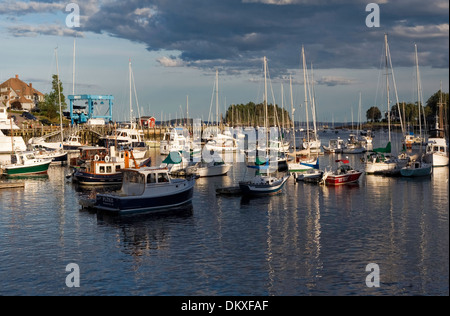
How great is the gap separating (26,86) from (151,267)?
17468 cm

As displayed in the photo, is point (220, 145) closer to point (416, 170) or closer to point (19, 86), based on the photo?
point (416, 170)

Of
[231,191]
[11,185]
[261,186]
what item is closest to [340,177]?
[261,186]

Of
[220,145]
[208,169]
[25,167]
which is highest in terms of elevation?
[220,145]

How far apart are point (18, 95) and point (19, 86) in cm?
859

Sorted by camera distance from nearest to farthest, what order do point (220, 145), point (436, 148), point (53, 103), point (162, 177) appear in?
point (162, 177) → point (436, 148) → point (220, 145) → point (53, 103)

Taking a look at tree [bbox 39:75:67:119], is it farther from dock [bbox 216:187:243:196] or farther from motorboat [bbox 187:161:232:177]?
dock [bbox 216:187:243:196]

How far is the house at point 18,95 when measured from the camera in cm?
17112

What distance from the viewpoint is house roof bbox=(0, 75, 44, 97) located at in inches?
7089

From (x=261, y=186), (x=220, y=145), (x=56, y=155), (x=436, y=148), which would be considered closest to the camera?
(x=261, y=186)

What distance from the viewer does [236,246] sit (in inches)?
1374

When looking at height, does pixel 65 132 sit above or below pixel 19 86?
below

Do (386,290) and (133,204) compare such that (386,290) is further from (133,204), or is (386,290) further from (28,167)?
(28,167)

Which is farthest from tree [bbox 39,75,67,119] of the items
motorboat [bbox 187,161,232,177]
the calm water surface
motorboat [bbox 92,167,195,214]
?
motorboat [bbox 92,167,195,214]

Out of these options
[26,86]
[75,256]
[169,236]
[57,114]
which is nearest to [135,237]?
[169,236]
